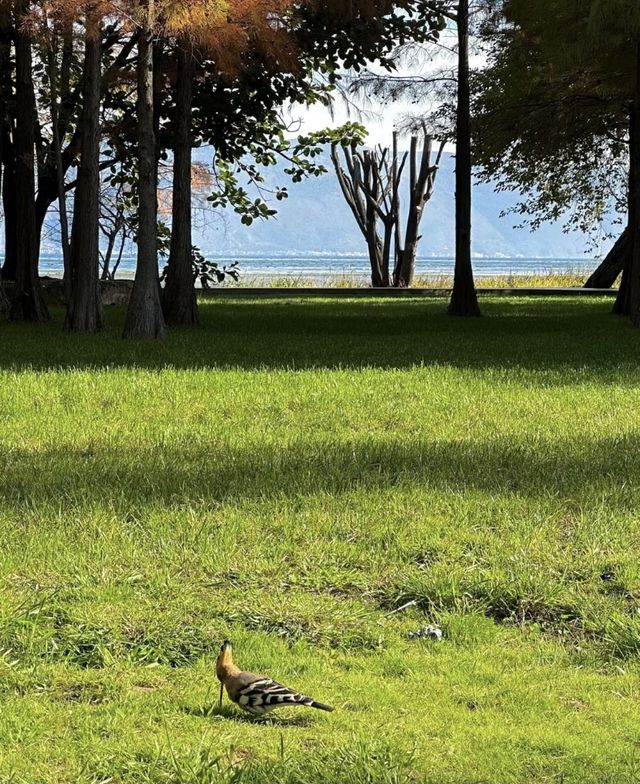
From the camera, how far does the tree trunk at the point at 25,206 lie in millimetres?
20828

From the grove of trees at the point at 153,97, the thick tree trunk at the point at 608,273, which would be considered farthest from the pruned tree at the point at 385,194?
the grove of trees at the point at 153,97

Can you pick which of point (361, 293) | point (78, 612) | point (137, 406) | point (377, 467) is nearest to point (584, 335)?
point (137, 406)

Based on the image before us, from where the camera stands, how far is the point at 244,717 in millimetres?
3523

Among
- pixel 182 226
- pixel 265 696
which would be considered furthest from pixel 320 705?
pixel 182 226

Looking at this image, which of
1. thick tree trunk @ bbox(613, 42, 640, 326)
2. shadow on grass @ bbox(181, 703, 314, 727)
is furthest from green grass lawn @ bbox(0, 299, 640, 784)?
thick tree trunk @ bbox(613, 42, 640, 326)

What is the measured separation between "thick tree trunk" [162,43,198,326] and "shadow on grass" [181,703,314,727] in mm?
16294

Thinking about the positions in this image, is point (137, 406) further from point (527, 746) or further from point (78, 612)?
point (527, 746)

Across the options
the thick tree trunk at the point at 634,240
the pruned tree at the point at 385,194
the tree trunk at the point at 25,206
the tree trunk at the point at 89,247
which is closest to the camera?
the tree trunk at the point at 89,247

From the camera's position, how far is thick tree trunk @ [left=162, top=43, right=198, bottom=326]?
19.8 meters

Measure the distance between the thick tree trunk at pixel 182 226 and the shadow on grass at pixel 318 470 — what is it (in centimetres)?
1229

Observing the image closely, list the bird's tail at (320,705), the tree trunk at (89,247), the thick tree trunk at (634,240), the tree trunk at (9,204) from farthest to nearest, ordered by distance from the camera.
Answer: the tree trunk at (9,204)
the thick tree trunk at (634,240)
the tree trunk at (89,247)
the bird's tail at (320,705)

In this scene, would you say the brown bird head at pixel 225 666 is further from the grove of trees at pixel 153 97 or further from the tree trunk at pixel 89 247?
the tree trunk at pixel 89 247

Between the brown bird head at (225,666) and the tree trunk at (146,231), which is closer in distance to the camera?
the brown bird head at (225,666)

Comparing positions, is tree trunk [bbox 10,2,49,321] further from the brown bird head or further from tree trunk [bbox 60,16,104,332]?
the brown bird head
